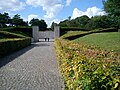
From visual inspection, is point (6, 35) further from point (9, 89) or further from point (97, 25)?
point (97, 25)

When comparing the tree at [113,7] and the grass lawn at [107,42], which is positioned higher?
the tree at [113,7]

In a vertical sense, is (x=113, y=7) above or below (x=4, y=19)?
above

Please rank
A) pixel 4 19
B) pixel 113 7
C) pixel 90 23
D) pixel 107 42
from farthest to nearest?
pixel 90 23
pixel 4 19
pixel 113 7
pixel 107 42

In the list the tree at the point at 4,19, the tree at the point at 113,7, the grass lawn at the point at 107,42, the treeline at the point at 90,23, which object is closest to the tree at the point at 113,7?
the tree at the point at 113,7

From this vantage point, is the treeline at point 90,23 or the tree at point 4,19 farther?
the tree at point 4,19

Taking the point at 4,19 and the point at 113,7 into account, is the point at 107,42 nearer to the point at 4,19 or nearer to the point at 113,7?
the point at 113,7

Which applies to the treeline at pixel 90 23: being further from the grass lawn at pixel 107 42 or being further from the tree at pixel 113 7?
the grass lawn at pixel 107 42

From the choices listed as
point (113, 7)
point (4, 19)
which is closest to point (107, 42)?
point (113, 7)

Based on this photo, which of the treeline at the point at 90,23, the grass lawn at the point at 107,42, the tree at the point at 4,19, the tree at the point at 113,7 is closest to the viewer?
the grass lawn at the point at 107,42

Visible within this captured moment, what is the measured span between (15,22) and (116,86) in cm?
7710

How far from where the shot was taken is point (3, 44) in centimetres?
1539

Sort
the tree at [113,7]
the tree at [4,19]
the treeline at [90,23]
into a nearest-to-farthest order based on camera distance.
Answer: the tree at [113,7]
the treeline at [90,23]
the tree at [4,19]

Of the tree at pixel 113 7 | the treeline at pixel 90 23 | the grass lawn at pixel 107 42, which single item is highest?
the tree at pixel 113 7

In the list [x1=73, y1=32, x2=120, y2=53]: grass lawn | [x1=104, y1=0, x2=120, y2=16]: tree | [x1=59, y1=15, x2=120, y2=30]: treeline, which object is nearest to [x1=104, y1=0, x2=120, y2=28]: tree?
[x1=104, y1=0, x2=120, y2=16]: tree
